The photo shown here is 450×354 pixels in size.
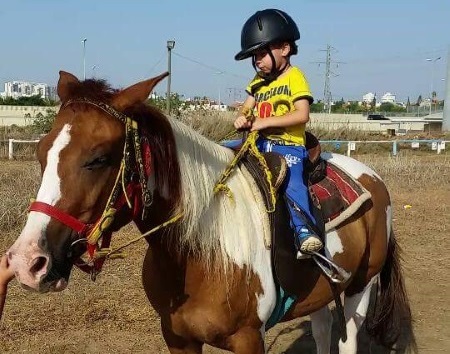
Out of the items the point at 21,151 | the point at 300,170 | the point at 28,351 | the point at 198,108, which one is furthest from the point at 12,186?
the point at 21,151

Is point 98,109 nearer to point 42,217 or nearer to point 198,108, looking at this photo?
point 42,217

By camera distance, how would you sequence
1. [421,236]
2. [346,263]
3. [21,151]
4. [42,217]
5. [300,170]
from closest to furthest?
[42,217] < [300,170] < [346,263] < [421,236] < [21,151]

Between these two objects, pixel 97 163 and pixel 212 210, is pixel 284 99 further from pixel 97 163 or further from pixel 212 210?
pixel 97 163

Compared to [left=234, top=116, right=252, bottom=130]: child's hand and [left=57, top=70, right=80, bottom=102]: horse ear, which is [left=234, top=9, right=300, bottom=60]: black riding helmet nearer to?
[left=234, top=116, right=252, bottom=130]: child's hand

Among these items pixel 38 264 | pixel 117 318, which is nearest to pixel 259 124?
pixel 38 264

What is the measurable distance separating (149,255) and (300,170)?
3.26 feet

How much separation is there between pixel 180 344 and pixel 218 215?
2.41 ft

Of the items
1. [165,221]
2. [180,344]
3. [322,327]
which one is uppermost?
[165,221]

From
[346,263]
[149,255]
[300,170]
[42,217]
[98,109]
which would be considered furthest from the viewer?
[346,263]

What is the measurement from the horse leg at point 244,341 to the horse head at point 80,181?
884 millimetres

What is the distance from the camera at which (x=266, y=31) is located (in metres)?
3.20

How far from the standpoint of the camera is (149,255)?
2979 mm

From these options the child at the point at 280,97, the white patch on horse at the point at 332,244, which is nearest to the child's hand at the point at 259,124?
the child at the point at 280,97

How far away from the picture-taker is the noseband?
2.13 meters
